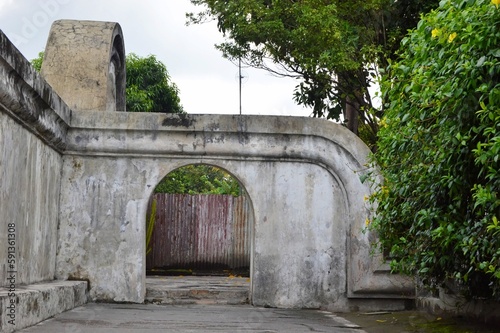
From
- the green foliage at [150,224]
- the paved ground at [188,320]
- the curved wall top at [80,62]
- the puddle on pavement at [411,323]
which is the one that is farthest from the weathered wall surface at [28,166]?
the green foliage at [150,224]

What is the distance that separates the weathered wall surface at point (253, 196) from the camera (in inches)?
374

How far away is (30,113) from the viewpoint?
297 inches

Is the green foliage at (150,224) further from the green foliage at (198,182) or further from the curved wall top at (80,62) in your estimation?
the green foliage at (198,182)

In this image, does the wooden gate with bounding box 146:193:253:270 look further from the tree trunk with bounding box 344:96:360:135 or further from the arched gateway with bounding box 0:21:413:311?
the arched gateway with bounding box 0:21:413:311

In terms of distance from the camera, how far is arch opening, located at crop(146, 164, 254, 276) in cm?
1638

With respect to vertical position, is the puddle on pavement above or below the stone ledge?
below

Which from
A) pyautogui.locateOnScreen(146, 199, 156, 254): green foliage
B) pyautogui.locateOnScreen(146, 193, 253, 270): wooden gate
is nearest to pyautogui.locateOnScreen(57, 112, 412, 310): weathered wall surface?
pyautogui.locateOnScreen(146, 199, 156, 254): green foliage

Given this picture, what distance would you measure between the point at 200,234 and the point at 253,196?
23.0 feet

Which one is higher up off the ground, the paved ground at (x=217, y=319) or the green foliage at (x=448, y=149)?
the green foliage at (x=448, y=149)

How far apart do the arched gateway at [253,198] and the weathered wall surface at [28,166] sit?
0.31 metres

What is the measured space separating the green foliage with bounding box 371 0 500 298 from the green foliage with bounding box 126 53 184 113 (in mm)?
16760

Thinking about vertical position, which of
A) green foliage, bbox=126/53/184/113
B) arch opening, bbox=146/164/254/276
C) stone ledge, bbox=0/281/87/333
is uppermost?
green foliage, bbox=126/53/184/113

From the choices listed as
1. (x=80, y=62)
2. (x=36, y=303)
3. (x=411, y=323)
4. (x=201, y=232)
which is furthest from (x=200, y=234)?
(x=36, y=303)

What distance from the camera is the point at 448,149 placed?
17.3ft
